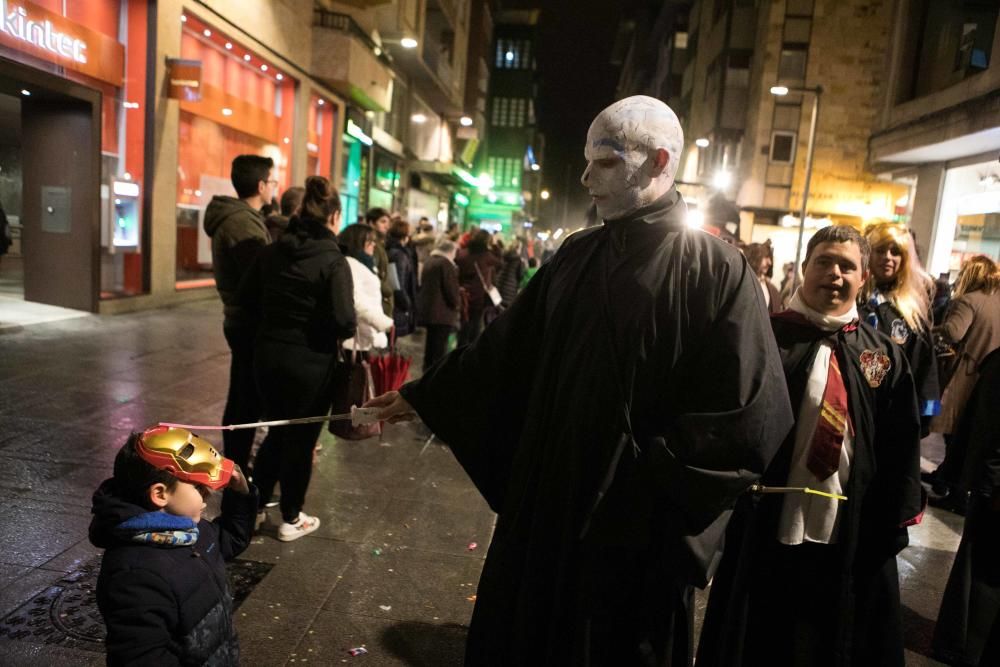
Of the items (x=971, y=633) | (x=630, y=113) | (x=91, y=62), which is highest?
(x=91, y=62)

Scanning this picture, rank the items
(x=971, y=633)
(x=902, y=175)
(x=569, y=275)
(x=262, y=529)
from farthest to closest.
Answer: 1. (x=902, y=175)
2. (x=262, y=529)
3. (x=971, y=633)
4. (x=569, y=275)

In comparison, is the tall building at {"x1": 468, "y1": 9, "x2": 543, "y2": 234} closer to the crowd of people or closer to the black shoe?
the black shoe

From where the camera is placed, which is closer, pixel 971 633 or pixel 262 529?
pixel 971 633

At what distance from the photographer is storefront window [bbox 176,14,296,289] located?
13.2 m

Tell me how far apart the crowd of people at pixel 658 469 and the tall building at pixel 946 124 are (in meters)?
13.0

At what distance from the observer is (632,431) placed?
200 centimetres

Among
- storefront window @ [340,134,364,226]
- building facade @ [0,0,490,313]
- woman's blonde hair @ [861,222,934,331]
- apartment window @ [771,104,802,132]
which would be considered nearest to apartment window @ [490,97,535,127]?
apartment window @ [771,104,802,132]

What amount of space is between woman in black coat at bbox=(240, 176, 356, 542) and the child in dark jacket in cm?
183

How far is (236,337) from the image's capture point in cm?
437

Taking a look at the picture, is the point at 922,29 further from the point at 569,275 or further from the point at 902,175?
the point at 569,275

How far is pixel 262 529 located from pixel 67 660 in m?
1.42

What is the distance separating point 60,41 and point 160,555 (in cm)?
1043

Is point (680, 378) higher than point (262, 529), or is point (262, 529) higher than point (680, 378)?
point (680, 378)

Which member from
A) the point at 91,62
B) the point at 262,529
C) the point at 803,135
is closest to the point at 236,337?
the point at 262,529
